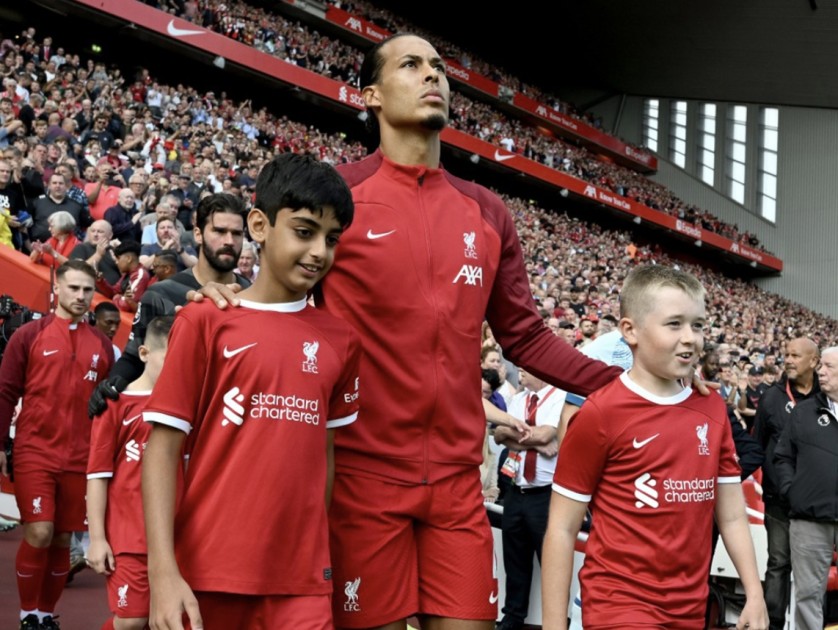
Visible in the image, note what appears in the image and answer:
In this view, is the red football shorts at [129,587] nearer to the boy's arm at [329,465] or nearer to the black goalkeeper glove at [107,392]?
the black goalkeeper glove at [107,392]

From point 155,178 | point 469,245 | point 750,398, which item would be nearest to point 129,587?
point 469,245

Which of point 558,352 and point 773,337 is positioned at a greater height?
point 773,337

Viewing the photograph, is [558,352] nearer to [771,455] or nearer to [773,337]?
[771,455]

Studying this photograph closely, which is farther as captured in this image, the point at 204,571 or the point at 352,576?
the point at 352,576

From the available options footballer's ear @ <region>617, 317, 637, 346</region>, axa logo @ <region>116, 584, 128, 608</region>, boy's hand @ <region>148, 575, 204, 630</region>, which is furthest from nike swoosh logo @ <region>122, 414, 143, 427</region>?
footballer's ear @ <region>617, 317, 637, 346</region>

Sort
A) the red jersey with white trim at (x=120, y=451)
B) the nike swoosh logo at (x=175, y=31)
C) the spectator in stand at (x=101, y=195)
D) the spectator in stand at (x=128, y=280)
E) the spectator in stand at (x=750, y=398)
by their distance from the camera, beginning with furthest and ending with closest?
the nike swoosh logo at (x=175, y=31)
the spectator in stand at (x=101, y=195)
the spectator in stand at (x=750, y=398)
the spectator in stand at (x=128, y=280)
the red jersey with white trim at (x=120, y=451)

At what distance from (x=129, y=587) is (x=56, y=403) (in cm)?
189

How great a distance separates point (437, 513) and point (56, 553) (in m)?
3.38

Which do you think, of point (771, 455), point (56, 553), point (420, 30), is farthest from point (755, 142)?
point (56, 553)

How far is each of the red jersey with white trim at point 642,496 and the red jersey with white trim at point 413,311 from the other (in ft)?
1.16

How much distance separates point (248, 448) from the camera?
2295 millimetres

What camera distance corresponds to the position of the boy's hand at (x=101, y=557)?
3.86 m

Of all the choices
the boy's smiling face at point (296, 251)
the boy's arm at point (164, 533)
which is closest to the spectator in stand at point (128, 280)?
the boy's smiling face at point (296, 251)

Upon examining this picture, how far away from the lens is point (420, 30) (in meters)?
37.6
